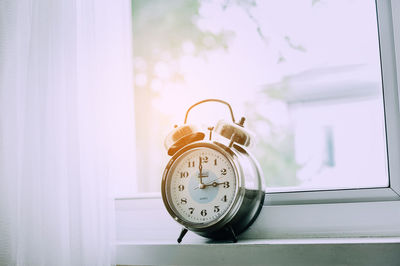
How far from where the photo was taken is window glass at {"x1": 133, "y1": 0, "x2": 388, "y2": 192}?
5.87 ft

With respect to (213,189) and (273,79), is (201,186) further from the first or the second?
(273,79)

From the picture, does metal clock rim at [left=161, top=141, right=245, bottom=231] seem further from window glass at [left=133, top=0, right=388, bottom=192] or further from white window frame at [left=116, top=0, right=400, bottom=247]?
window glass at [left=133, top=0, right=388, bottom=192]

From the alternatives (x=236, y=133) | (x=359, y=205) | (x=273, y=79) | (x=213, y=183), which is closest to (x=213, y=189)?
(x=213, y=183)

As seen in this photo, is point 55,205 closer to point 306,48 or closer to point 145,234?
point 145,234

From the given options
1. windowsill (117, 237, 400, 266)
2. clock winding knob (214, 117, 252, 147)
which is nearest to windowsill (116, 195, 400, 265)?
windowsill (117, 237, 400, 266)

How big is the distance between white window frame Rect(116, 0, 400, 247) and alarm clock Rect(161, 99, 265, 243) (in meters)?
0.11

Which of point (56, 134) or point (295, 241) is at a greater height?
point (56, 134)

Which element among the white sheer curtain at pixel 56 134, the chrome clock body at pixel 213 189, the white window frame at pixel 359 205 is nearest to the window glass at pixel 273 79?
the white window frame at pixel 359 205

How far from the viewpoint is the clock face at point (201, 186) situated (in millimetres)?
1024

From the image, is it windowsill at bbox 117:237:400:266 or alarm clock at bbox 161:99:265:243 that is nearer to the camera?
windowsill at bbox 117:237:400:266

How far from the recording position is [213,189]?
104cm

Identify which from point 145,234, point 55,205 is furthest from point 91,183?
point 145,234

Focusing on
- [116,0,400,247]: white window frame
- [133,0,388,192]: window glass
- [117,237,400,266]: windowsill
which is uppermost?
[133,0,388,192]: window glass

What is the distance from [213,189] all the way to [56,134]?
0.44 meters
